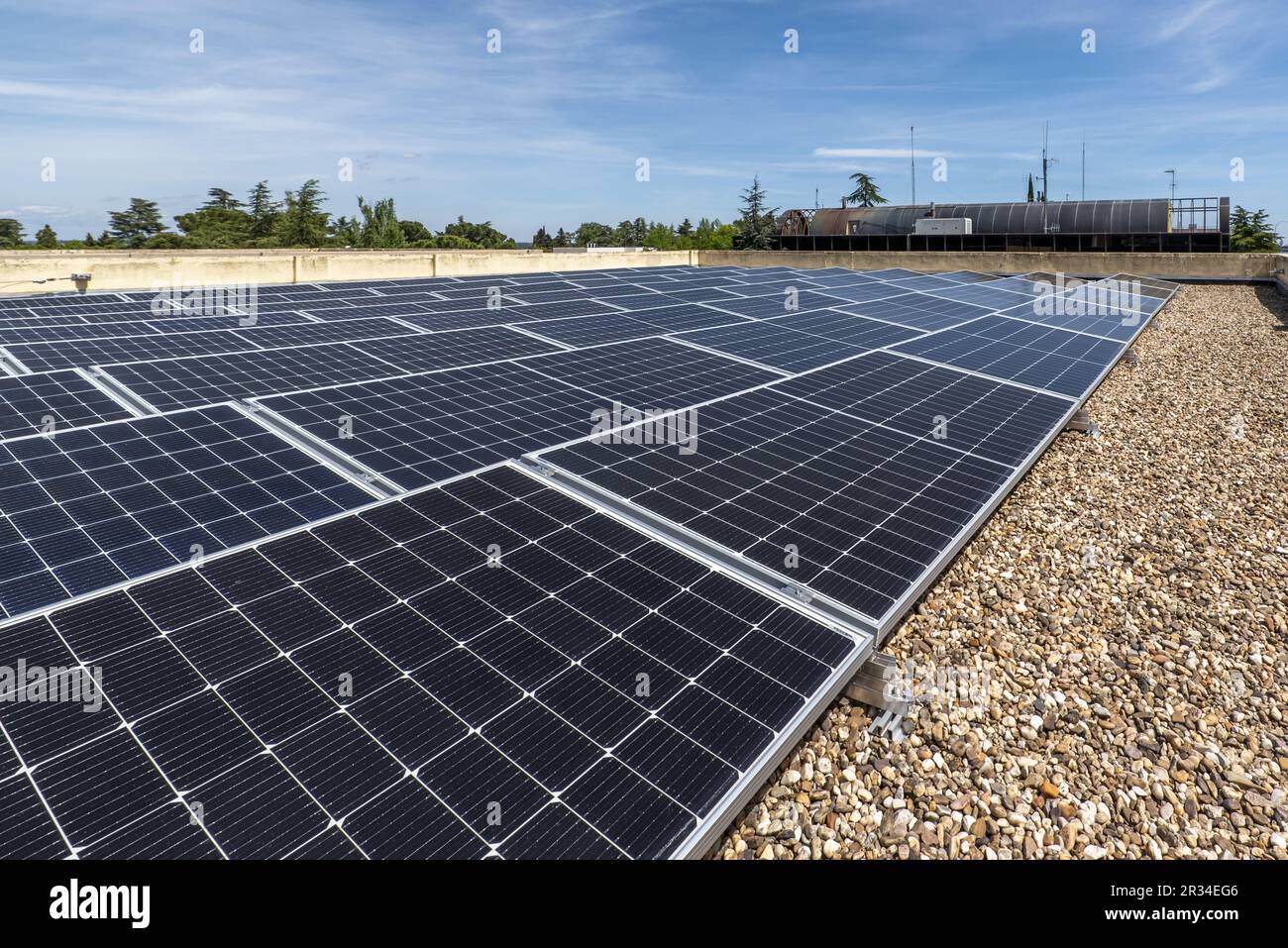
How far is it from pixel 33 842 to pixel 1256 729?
9822 millimetres

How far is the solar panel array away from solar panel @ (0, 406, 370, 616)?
0.14 feet

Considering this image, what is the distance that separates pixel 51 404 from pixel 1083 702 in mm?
14149

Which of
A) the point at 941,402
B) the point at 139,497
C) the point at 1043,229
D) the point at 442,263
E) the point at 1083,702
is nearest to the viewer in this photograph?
the point at 1083,702

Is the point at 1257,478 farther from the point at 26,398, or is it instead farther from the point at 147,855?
the point at 26,398

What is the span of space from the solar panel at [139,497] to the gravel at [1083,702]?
571 centimetres

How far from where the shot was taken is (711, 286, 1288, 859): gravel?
5941 millimetres

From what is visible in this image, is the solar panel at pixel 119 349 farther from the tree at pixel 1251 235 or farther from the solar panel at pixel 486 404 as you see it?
the tree at pixel 1251 235

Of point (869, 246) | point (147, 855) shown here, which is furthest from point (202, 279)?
point (869, 246)

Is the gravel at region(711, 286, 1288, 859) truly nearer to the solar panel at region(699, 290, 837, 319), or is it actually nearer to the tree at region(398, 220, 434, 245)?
the solar panel at region(699, 290, 837, 319)

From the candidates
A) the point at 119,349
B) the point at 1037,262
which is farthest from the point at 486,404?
the point at 1037,262

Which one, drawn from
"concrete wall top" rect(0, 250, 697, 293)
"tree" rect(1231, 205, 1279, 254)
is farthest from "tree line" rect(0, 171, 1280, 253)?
"concrete wall top" rect(0, 250, 697, 293)

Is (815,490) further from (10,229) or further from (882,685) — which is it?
(10,229)

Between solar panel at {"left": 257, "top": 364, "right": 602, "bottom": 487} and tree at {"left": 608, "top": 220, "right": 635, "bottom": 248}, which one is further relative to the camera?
tree at {"left": 608, "top": 220, "right": 635, "bottom": 248}

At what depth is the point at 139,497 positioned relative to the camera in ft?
26.1
